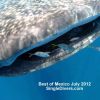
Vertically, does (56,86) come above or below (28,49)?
below

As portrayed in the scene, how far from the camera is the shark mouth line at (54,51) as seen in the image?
6.64 ft

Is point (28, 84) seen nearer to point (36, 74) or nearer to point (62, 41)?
point (36, 74)

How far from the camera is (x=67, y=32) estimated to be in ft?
6.63

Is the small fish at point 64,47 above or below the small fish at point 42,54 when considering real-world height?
above

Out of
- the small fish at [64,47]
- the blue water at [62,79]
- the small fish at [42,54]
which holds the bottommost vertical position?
the blue water at [62,79]

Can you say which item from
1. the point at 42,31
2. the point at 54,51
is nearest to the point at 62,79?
the point at 54,51

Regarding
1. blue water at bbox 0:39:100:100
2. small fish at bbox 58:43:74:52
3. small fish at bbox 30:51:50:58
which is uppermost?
small fish at bbox 58:43:74:52

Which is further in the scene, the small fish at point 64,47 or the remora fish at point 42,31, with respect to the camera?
the small fish at point 64,47

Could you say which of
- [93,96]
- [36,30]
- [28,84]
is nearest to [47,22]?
[36,30]

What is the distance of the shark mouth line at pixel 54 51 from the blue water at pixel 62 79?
0.03 meters

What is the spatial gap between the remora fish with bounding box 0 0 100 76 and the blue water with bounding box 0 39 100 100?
4 centimetres

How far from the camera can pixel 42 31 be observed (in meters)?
1.88

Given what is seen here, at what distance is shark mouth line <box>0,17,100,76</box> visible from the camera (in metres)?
2.02

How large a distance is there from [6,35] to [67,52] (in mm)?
320
